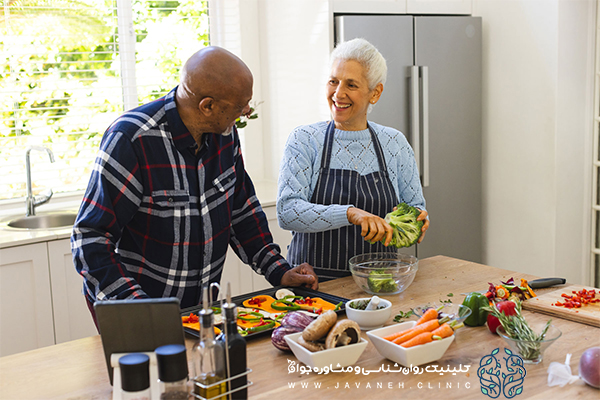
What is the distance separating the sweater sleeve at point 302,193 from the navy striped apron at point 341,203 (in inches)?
1.5

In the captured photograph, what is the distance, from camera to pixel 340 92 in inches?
87.7

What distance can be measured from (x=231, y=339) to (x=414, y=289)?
3.07 ft

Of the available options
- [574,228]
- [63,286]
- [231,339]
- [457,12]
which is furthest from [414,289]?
[457,12]

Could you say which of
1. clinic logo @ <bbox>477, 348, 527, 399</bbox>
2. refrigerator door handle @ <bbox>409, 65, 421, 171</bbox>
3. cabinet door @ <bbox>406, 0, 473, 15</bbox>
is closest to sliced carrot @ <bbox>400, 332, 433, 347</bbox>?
clinic logo @ <bbox>477, 348, 527, 399</bbox>

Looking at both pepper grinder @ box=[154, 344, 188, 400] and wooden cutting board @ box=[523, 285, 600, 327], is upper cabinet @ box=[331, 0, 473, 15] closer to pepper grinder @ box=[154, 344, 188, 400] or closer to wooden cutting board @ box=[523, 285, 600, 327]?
wooden cutting board @ box=[523, 285, 600, 327]

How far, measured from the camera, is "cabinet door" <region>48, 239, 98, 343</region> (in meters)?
2.71

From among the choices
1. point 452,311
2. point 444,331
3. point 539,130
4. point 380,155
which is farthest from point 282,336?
point 539,130

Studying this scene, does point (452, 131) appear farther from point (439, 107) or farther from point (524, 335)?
point (524, 335)

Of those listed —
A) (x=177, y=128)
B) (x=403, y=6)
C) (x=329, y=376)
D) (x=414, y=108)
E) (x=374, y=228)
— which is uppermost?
(x=403, y=6)

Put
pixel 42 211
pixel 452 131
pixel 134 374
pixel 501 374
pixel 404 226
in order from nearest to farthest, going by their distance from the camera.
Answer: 1. pixel 134 374
2. pixel 501 374
3. pixel 404 226
4. pixel 42 211
5. pixel 452 131

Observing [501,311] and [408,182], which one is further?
[408,182]

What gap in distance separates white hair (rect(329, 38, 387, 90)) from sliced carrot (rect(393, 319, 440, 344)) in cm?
113

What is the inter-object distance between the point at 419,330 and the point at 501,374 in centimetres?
20

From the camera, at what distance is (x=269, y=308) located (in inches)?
67.5
